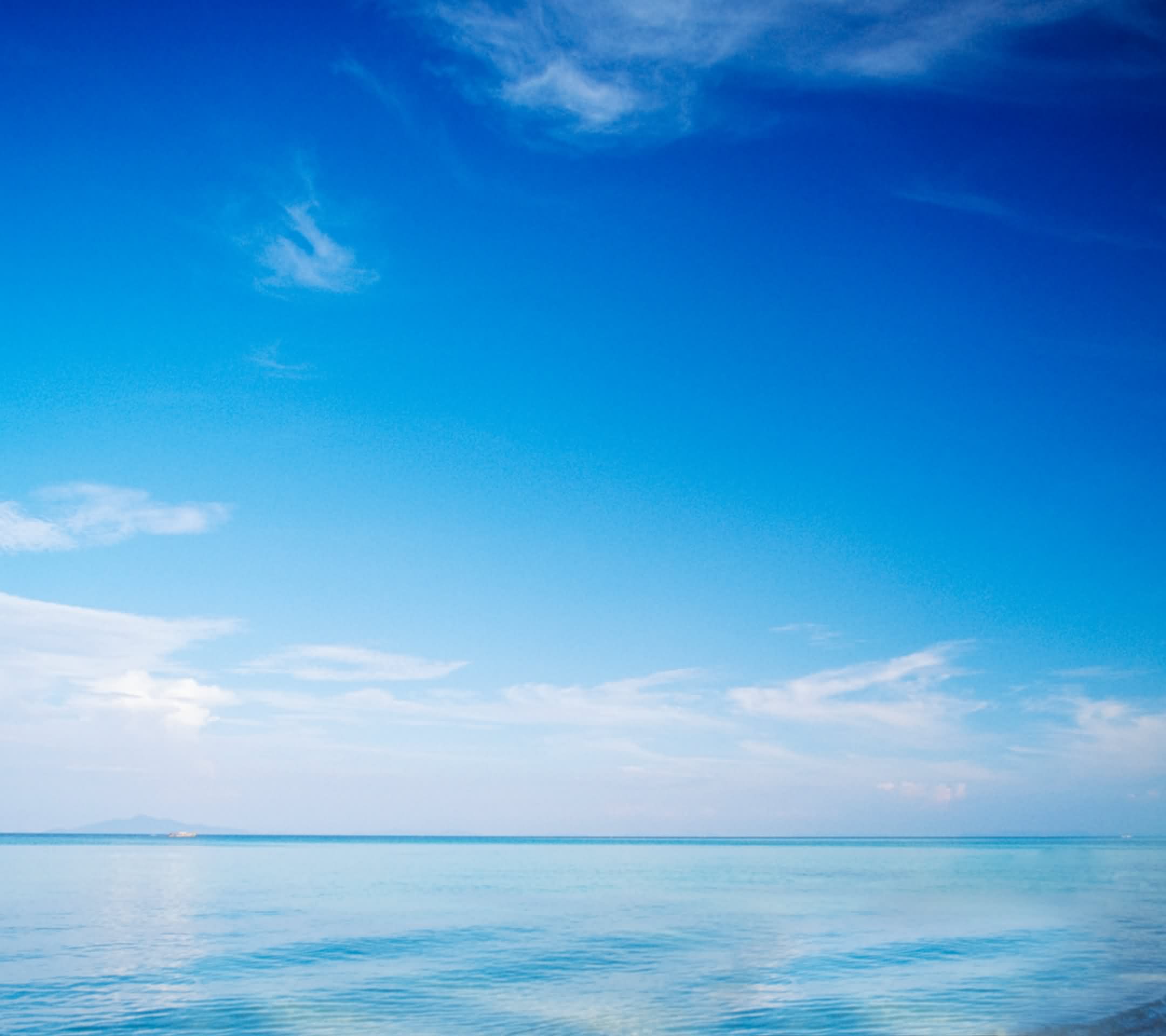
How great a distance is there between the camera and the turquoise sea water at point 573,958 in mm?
22156

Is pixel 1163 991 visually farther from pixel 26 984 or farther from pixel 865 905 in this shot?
pixel 26 984

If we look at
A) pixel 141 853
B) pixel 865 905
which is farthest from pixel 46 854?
pixel 865 905

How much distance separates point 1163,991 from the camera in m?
25.1

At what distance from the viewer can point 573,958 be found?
31.3 m

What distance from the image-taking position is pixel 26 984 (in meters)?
25.3

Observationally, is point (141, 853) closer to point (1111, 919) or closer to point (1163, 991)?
point (1111, 919)

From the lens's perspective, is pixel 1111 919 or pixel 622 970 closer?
pixel 622 970

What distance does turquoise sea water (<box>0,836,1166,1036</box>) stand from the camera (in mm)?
22156

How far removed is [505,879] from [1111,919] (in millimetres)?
46945

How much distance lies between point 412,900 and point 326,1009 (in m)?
32.9

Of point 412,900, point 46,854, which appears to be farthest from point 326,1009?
point 46,854

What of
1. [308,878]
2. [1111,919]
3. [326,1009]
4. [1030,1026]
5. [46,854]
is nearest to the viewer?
[1030,1026]

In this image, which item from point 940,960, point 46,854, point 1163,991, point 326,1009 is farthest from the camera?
point 46,854

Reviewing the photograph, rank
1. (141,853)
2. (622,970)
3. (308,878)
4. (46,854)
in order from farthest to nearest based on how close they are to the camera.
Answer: (141,853), (46,854), (308,878), (622,970)
